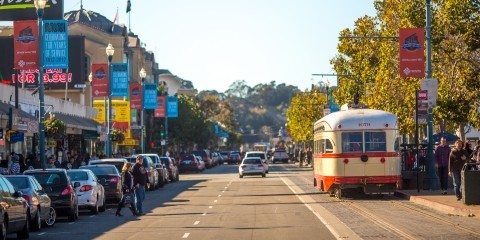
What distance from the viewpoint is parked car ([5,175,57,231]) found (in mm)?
25391

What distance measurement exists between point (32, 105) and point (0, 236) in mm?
39793

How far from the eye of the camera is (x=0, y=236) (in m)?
21.2

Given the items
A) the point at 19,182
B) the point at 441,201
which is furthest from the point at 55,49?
the point at 19,182

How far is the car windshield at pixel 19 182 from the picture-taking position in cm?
2579

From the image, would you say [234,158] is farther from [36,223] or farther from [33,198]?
[33,198]

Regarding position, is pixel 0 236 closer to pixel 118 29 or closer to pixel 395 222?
pixel 395 222

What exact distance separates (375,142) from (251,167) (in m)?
32.7

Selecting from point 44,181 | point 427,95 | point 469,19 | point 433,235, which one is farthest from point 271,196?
point 433,235

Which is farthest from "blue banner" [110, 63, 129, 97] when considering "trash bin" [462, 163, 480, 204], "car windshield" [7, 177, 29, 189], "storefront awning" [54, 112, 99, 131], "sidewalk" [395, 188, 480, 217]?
"car windshield" [7, 177, 29, 189]

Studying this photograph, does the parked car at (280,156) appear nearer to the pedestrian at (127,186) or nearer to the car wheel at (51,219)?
the pedestrian at (127,186)

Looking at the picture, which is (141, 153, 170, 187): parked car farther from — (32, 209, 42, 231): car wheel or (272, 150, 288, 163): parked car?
(272, 150, 288, 163): parked car

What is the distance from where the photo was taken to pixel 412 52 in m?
39.3

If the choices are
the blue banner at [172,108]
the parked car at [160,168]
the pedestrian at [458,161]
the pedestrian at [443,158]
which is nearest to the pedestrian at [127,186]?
the pedestrian at [458,161]

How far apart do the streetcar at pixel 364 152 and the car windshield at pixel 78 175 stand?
9.09m
